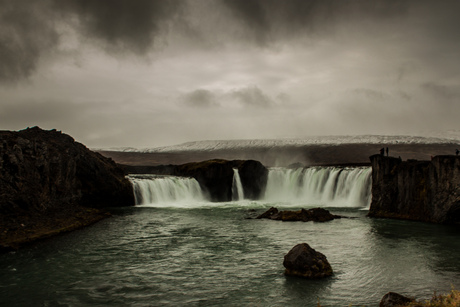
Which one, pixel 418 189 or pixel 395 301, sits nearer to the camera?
pixel 395 301

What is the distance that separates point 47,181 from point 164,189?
26.1m

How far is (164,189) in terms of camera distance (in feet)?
183

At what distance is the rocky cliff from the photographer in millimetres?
30156

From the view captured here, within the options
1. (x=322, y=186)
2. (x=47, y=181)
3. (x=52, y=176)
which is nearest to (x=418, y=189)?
(x=322, y=186)

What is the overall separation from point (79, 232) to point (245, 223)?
568 inches

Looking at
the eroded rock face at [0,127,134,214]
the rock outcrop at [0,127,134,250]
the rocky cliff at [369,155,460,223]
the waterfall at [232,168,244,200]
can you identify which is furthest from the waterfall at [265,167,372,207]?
the rock outcrop at [0,127,134,250]

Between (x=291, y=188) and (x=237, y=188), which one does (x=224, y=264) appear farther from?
(x=237, y=188)

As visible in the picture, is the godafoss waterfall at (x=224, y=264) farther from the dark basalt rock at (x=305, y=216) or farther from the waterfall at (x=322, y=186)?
the waterfall at (x=322, y=186)

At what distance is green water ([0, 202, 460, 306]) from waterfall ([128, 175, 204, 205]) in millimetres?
22869

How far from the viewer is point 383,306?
455 inches

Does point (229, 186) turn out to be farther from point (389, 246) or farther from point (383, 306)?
point (383, 306)

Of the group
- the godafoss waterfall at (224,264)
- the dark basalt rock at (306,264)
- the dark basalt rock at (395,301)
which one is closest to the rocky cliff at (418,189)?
the godafoss waterfall at (224,264)

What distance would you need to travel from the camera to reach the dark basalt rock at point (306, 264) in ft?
52.1

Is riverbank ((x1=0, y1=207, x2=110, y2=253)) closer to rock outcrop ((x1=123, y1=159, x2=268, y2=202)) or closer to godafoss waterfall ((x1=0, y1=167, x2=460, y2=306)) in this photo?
godafoss waterfall ((x1=0, y1=167, x2=460, y2=306))
